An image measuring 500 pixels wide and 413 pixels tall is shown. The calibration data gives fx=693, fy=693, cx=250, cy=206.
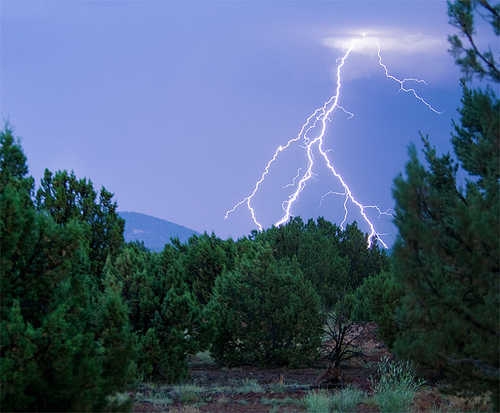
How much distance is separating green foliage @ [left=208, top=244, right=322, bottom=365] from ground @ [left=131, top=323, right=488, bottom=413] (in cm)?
47

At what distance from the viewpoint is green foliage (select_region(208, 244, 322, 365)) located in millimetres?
15680

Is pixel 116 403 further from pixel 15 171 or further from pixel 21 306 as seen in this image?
pixel 15 171

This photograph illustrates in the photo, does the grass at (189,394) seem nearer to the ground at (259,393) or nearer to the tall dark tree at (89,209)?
the ground at (259,393)

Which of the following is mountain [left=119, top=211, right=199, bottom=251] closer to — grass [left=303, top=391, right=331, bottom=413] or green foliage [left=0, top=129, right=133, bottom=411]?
grass [left=303, top=391, right=331, bottom=413]

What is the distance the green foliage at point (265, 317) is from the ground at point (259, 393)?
18.6 inches

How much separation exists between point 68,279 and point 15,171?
5053 mm

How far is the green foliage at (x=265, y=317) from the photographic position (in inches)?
617

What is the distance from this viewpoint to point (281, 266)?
16.7 metres

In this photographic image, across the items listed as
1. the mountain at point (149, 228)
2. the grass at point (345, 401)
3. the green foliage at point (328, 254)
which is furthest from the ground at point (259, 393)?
the mountain at point (149, 228)

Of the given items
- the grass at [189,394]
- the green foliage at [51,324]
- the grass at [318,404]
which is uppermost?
the green foliage at [51,324]

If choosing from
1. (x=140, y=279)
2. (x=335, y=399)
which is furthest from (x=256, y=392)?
(x=140, y=279)

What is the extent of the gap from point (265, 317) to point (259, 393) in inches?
179

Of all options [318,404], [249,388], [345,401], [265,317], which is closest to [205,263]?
[265,317]

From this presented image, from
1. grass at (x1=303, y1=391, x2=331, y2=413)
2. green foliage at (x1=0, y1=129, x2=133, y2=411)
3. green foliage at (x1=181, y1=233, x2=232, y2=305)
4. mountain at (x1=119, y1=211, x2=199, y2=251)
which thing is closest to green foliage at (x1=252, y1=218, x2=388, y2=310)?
green foliage at (x1=181, y1=233, x2=232, y2=305)
